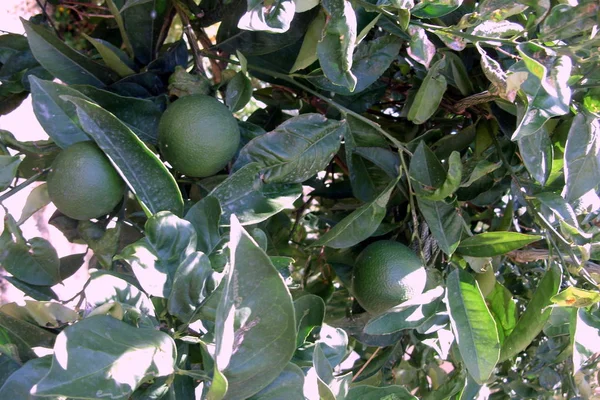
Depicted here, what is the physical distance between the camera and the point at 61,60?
0.76 meters

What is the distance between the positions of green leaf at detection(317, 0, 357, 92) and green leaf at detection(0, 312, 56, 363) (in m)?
0.44

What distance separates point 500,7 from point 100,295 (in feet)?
1.88

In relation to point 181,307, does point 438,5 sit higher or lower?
higher

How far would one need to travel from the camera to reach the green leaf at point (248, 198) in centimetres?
68

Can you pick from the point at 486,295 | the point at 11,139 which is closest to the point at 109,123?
the point at 11,139

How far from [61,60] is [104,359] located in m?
0.48

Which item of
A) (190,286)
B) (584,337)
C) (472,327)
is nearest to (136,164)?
(190,286)

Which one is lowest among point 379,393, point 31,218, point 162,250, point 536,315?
point 31,218

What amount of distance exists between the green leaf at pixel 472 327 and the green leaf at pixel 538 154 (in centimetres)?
17

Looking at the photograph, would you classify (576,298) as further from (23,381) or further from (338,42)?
(23,381)

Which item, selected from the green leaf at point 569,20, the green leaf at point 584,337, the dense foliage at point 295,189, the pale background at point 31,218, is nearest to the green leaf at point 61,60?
the dense foliage at point 295,189

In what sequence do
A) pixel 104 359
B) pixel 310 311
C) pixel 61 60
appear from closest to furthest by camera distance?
pixel 104 359, pixel 310 311, pixel 61 60

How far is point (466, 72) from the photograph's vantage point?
0.82m

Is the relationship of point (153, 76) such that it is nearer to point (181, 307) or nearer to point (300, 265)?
point (181, 307)
